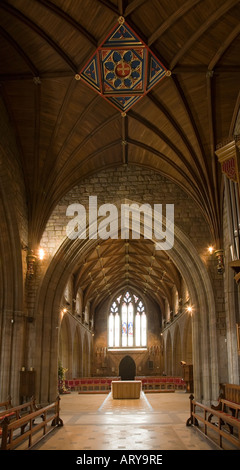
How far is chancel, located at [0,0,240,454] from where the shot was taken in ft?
31.3

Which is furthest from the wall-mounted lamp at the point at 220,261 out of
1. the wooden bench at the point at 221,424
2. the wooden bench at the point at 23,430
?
the wooden bench at the point at 23,430

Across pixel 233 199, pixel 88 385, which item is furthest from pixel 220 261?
pixel 88 385

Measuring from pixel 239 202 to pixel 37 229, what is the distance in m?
7.73

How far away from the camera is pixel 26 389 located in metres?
12.9

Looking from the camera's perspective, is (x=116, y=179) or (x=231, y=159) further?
(x=116, y=179)

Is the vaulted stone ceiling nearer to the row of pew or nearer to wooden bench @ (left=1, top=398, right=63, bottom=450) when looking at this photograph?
wooden bench @ (left=1, top=398, right=63, bottom=450)

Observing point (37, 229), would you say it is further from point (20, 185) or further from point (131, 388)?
point (131, 388)

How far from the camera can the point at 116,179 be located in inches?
638

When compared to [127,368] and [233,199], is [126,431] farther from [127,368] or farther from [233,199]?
[127,368]

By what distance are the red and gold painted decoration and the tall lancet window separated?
27026 mm

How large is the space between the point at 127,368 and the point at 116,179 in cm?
2462

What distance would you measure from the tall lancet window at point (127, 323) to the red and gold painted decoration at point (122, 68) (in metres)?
27.0

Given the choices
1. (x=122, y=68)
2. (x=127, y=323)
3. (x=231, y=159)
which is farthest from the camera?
(x=127, y=323)

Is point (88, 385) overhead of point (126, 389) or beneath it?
beneath
